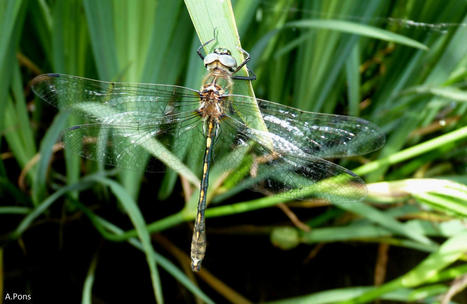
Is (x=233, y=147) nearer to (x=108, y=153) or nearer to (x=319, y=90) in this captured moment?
(x=108, y=153)

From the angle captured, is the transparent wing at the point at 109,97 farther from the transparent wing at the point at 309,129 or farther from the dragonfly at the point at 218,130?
the transparent wing at the point at 309,129

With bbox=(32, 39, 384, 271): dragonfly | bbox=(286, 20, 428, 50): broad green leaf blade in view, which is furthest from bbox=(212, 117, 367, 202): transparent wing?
bbox=(286, 20, 428, 50): broad green leaf blade

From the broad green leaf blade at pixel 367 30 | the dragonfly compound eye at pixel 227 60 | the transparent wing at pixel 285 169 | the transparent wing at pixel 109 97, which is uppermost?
the broad green leaf blade at pixel 367 30

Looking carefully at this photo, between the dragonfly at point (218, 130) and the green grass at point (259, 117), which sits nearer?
the dragonfly at point (218, 130)

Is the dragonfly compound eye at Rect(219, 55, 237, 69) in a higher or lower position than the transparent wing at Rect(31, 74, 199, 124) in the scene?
higher

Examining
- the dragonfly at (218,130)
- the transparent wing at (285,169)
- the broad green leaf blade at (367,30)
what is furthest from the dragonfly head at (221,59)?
the broad green leaf blade at (367,30)

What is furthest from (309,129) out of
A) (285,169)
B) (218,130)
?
(218,130)

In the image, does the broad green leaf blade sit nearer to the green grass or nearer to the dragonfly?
the green grass
